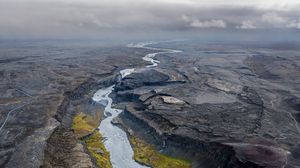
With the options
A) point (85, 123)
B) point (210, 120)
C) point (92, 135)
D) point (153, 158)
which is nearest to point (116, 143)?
point (92, 135)

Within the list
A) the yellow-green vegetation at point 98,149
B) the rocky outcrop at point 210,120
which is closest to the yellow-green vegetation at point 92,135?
the yellow-green vegetation at point 98,149

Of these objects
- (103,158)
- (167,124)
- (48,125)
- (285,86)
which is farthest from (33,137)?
(285,86)

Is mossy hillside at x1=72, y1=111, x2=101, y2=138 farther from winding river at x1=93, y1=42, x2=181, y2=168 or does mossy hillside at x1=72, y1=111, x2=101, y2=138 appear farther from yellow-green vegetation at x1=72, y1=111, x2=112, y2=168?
winding river at x1=93, y1=42, x2=181, y2=168

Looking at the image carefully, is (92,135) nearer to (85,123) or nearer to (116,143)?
(116,143)

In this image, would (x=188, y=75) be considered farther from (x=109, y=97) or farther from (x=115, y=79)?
(x=109, y=97)

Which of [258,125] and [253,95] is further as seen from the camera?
[253,95]

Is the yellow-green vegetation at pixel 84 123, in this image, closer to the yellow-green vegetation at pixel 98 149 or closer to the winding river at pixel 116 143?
the winding river at pixel 116 143
